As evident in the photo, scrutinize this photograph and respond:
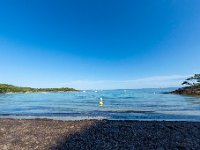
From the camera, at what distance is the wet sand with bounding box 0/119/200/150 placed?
12.6m

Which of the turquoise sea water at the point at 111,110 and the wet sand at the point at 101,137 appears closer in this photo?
the wet sand at the point at 101,137

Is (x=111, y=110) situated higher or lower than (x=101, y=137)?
higher

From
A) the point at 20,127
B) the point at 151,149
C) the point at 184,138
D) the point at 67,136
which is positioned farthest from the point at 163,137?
the point at 20,127

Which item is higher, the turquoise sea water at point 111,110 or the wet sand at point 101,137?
the turquoise sea water at point 111,110

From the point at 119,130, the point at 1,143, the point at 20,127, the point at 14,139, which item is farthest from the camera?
the point at 20,127

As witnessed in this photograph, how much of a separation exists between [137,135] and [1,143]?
765cm

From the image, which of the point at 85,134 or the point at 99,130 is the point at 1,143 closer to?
the point at 85,134

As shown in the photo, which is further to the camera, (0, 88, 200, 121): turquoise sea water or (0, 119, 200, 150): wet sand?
(0, 88, 200, 121): turquoise sea water

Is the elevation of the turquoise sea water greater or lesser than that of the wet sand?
greater

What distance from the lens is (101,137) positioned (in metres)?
14.3

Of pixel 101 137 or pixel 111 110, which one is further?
pixel 111 110

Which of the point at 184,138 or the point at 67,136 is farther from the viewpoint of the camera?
the point at 67,136

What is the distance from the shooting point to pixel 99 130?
1619 centimetres

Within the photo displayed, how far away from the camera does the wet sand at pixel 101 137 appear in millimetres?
12562
